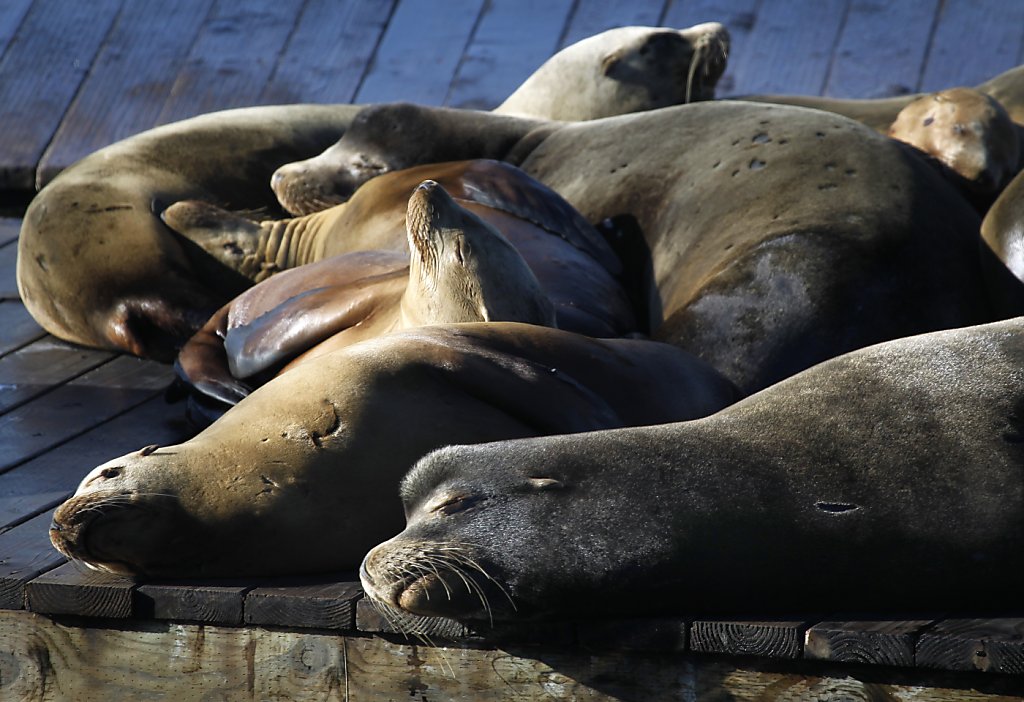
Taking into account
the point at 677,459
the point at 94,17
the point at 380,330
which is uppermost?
the point at 677,459

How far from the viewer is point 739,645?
8.34 ft

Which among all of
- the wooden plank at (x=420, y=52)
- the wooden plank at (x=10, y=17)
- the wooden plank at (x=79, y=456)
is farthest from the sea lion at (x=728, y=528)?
the wooden plank at (x=10, y=17)

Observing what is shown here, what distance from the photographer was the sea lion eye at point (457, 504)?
2602mm

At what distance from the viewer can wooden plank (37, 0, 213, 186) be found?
734cm

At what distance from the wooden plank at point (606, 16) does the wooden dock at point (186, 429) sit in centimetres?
1

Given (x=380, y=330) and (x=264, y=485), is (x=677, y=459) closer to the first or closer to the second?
(x=264, y=485)

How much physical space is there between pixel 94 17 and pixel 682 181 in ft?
13.7

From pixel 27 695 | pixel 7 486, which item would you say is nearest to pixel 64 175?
pixel 7 486

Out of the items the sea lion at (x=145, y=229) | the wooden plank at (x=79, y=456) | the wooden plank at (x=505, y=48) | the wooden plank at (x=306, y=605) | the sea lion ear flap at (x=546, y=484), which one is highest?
the sea lion ear flap at (x=546, y=484)

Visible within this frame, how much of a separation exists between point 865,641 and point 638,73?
164 inches

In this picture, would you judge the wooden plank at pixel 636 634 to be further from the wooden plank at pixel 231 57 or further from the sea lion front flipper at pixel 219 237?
the wooden plank at pixel 231 57

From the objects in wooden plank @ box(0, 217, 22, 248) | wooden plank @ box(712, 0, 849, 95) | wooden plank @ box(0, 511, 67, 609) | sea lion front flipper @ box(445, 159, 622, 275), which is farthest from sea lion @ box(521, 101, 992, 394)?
wooden plank @ box(0, 217, 22, 248)

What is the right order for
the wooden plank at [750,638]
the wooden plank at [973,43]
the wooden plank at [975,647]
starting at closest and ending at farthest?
the wooden plank at [975,647] < the wooden plank at [750,638] < the wooden plank at [973,43]

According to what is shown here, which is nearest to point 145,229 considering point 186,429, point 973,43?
point 186,429
